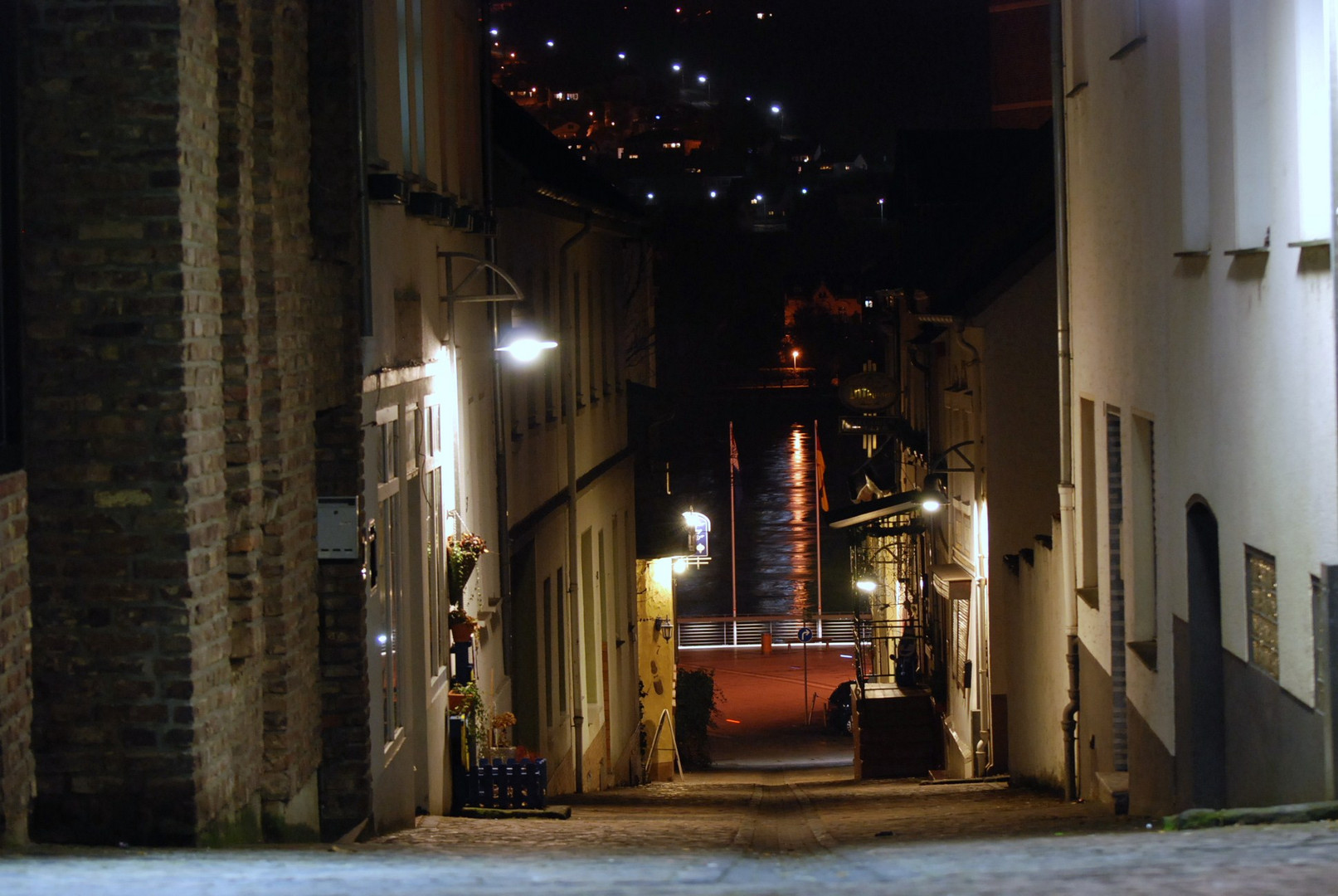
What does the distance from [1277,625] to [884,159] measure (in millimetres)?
90769

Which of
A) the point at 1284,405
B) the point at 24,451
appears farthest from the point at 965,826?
the point at 24,451

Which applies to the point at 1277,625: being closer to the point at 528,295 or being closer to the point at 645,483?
the point at 528,295

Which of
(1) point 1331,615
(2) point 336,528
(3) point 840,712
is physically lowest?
(3) point 840,712

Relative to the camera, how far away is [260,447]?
8211 mm

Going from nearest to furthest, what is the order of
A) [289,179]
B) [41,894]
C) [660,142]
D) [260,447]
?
[41,894], [260,447], [289,179], [660,142]

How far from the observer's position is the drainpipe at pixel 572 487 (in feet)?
62.3

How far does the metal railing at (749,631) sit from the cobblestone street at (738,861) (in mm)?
32441

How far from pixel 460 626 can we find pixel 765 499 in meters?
53.6

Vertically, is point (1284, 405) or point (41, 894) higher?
point (1284, 405)

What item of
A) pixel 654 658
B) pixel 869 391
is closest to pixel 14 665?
pixel 869 391

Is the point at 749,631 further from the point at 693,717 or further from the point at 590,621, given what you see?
the point at 590,621

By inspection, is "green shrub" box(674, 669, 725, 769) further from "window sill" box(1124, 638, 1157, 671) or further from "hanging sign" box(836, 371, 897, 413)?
"window sill" box(1124, 638, 1157, 671)

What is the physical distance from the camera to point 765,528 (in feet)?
201

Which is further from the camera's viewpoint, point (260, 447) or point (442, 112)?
point (442, 112)
